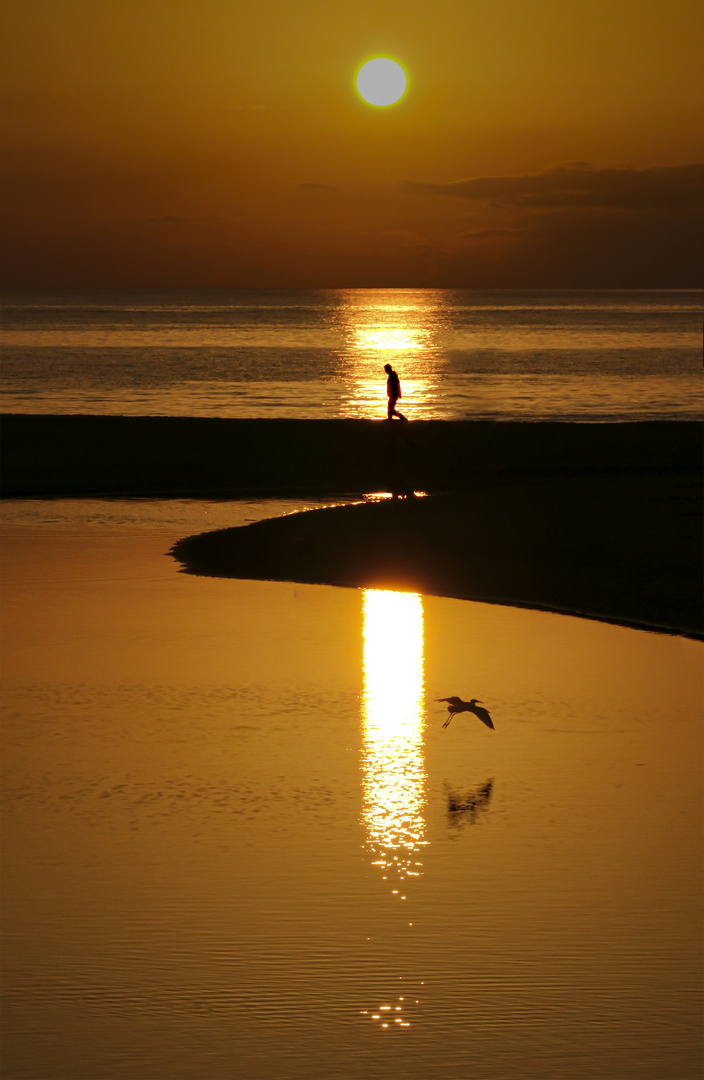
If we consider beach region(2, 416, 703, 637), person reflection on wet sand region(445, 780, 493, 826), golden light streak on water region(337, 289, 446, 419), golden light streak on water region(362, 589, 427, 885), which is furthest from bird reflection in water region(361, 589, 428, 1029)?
golden light streak on water region(337, 289, 446, 419)

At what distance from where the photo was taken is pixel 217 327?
468 ft

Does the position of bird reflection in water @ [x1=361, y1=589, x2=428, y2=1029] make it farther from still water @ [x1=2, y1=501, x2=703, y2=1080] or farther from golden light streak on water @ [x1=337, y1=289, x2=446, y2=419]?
golden light streak on water @ [x1=337, y1=289, x2=446, y2=419]

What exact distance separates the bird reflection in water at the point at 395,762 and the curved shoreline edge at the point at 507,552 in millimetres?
1949

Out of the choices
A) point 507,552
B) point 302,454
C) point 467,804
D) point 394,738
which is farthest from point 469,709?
point 302,454

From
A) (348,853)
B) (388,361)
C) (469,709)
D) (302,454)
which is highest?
(388,361)

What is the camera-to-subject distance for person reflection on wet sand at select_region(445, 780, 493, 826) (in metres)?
7.49

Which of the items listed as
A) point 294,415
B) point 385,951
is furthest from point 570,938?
point 294,415

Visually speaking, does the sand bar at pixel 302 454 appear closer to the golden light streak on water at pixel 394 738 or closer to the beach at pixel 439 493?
the beach at pixel 439 493

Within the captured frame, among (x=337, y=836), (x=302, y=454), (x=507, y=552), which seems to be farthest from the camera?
(x=302, y=454)

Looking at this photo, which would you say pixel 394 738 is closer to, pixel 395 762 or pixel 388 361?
pixel 395 762

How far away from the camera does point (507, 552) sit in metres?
16.2

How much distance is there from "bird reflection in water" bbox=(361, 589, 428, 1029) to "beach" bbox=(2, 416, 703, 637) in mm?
2365

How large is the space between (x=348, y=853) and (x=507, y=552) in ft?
31.0

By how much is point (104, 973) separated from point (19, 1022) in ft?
1.53
